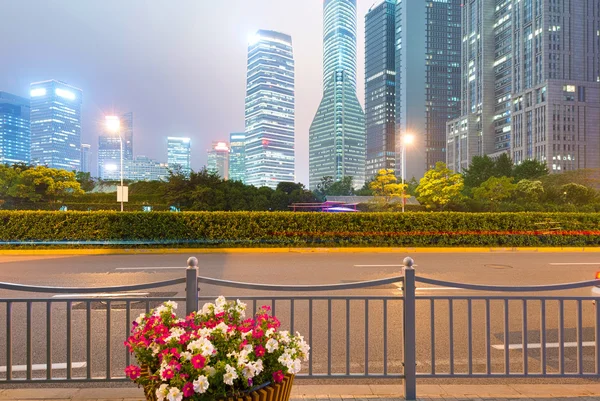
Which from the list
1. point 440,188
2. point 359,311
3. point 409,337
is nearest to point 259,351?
point 409,337

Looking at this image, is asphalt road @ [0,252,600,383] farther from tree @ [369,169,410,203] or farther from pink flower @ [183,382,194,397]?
tree @ [369,169,410,203]

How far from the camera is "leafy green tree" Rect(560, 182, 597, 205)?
40.3 meters

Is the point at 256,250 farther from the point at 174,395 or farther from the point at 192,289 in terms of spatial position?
the point at 174,395

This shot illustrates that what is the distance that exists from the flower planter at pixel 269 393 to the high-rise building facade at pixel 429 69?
17910cm

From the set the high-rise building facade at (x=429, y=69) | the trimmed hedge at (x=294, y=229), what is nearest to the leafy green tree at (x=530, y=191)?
the trimmed hedge at (x=294, y=229)

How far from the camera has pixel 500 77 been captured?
483 ft

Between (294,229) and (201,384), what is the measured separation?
1475cm

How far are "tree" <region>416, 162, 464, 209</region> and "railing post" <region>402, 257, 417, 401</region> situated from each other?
37.5 metres

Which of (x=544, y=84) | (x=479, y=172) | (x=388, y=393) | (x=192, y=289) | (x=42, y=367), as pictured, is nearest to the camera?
(x=192, y=289)

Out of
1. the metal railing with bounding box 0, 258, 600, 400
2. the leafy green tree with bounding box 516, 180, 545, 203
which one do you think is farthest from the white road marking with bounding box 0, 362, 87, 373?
the leafy green tree with bounding box 516, 180, 545, 203

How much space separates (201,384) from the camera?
7.25ft

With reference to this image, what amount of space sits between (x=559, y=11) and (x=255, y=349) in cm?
16324

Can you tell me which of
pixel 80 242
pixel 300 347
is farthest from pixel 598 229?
pixel 80 242

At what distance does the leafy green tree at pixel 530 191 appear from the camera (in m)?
44.8
